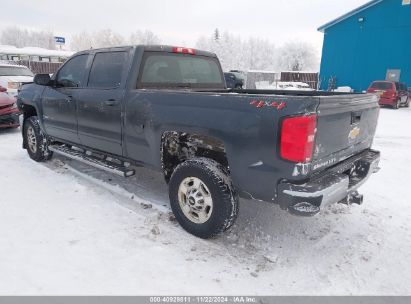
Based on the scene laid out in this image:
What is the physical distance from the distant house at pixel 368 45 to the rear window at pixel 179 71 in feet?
67.6

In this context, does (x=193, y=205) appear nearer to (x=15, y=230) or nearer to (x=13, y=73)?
(x=15, y=230)

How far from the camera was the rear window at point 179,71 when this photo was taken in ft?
13.9

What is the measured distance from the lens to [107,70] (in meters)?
4.54

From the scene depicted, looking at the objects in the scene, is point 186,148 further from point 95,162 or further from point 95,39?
point 95,39

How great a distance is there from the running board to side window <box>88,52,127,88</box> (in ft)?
3.48

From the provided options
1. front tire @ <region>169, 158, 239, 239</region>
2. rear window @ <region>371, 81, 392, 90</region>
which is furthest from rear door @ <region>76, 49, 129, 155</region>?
rear window @ <region>371, 81, 392, 90</region>

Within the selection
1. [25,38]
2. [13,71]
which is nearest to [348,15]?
[13,71]

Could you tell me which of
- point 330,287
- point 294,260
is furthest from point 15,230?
point 330,287

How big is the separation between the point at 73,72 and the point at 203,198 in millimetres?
3199

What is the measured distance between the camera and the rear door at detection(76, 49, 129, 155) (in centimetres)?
425

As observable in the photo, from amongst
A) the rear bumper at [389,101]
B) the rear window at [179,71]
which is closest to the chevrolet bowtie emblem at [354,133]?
the rear window at [179,71]

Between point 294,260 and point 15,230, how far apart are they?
2.92 m

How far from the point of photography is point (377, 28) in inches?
861

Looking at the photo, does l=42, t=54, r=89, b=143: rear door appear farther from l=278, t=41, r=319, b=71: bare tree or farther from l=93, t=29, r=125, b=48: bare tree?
l=93, t=29, r=125, b=48: bare tree
